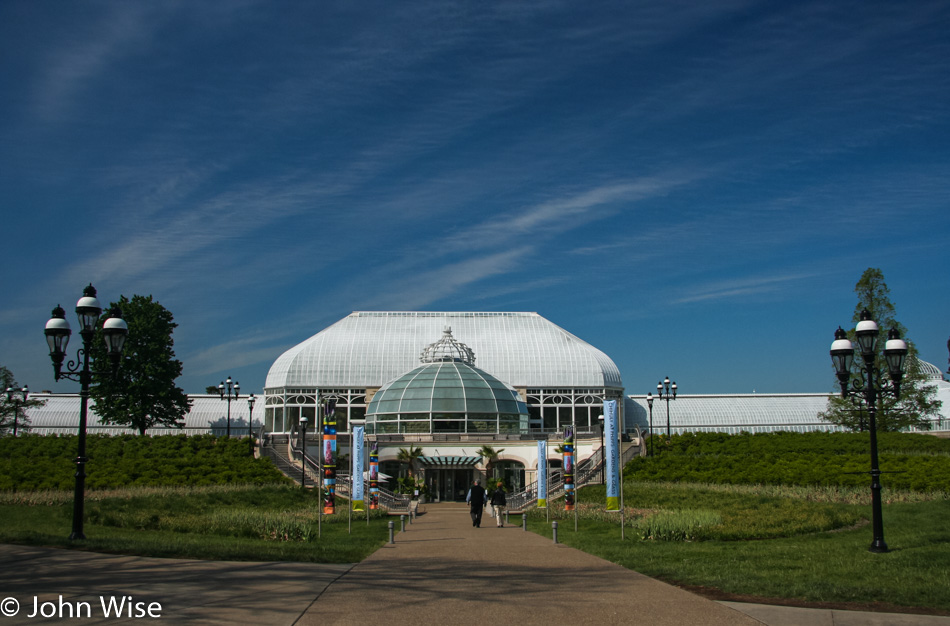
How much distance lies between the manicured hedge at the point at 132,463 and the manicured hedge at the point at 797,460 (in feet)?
71.6

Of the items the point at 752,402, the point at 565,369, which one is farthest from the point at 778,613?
the point at 752,402

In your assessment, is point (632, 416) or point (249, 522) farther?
point (632, 416)

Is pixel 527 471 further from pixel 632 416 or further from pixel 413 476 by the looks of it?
pixel 632 416

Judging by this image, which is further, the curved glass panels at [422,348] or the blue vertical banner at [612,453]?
the curved glass panels at [422,348]

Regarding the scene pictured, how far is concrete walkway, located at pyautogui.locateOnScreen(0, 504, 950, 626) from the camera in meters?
8.97

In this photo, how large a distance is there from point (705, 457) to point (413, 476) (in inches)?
711

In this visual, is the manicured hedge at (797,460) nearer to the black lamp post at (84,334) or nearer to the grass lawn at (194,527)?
the grass lawn at (194,527)

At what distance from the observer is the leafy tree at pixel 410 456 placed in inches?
1909

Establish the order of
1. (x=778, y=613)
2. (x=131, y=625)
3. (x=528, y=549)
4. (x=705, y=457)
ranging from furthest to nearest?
(x=705, y=457) → (x=528, y=549) → (x=778, y=613) → (x=131, y=625)

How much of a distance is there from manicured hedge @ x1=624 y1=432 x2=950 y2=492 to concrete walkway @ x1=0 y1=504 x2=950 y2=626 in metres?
19.7

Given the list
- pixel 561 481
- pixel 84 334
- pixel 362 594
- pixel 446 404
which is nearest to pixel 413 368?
pixel 446 404

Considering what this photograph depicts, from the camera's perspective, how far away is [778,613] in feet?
31.2

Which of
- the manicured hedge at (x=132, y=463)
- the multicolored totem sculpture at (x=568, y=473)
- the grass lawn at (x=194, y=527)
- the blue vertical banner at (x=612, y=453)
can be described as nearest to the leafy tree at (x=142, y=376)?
the manicured hedge at (x=132, y=463)

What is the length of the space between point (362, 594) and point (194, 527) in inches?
430
